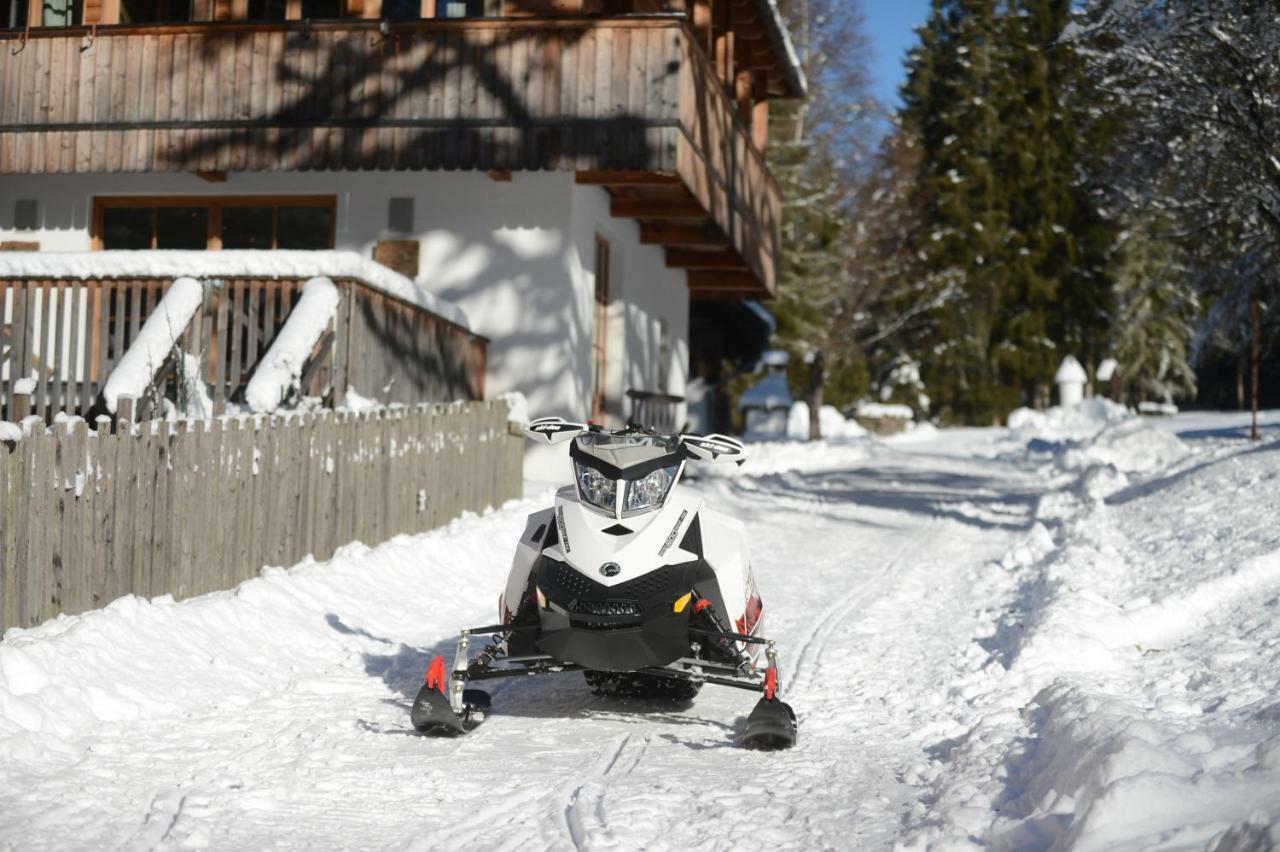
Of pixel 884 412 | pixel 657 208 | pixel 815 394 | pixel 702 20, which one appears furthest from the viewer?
pixel 884 412

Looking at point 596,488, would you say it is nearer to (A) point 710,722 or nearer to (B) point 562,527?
(B) point 562,527

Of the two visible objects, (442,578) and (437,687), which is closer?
(437,687)

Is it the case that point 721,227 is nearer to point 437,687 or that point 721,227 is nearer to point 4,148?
point 4,148

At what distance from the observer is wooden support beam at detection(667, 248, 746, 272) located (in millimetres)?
23422

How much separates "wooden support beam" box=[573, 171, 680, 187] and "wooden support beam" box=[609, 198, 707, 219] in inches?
51.1

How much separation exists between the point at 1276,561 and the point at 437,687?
5.25 meters

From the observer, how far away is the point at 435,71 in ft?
53.8

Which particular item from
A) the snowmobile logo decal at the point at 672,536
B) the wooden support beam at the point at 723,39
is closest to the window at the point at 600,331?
the wooden support beam at the point at 723,39

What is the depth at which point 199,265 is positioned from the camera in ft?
43.2

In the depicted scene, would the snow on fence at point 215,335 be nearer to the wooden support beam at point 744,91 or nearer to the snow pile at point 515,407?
the snow pile at point 515,407

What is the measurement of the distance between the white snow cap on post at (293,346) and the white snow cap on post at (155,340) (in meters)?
0.82

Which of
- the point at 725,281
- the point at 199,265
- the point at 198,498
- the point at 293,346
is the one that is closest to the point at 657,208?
the point at 725,281

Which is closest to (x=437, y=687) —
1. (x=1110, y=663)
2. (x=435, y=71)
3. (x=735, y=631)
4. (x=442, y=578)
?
(x=735, y=631)

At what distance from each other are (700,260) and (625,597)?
17619 millimetres
